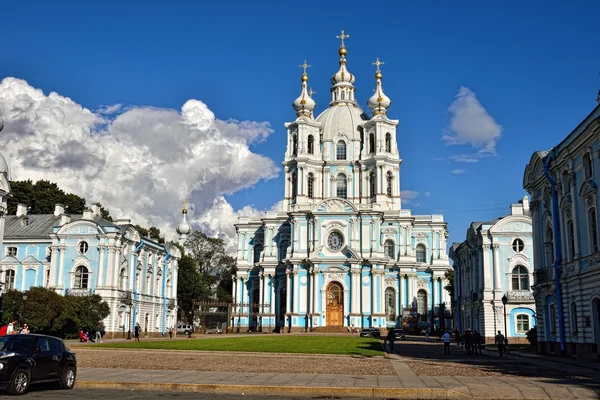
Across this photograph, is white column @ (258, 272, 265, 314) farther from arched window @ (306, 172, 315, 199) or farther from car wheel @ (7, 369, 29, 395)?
car wheel @ (7, 369, 29, 395)

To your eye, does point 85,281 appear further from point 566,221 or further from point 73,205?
point 566,221

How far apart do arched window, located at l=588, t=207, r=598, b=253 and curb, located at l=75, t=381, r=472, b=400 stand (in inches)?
584

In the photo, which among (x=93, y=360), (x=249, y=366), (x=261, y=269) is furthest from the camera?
(x=261, y=269)

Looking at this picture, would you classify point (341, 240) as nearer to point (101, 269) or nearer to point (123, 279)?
point (123, 279)

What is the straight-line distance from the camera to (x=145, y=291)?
61062 millimetres

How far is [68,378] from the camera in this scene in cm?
1667

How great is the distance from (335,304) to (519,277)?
75.2 ft

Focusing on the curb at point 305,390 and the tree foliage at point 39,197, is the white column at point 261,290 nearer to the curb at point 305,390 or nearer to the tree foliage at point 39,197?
the tree foliage at point 39,197

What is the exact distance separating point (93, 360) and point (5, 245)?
35363 mm

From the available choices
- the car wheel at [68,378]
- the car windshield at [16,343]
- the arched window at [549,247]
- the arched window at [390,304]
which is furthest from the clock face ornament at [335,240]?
the car windshield at [16,343]

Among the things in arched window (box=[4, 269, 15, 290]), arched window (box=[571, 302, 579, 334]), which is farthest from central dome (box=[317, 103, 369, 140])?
arched window (box=[571, 302, 579, 334])

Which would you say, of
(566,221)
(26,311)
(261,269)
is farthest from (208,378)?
(261,269)

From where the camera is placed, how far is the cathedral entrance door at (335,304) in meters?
69.1

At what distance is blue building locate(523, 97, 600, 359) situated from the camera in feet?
91.2
